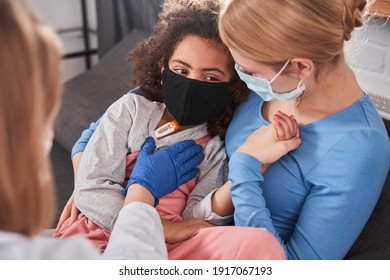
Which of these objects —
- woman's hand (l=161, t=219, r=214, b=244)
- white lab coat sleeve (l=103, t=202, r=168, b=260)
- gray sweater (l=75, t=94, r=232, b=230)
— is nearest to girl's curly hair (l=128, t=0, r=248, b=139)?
gray sweater (l=75, t=94, r=232, b=230)

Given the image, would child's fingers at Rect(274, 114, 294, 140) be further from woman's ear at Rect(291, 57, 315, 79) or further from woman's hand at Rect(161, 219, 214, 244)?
woman's hand at Rect(161, 219, 214, 244)

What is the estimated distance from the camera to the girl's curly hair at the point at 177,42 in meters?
1.24

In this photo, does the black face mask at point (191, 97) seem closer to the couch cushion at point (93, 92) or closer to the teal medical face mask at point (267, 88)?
the teal medical face mask at point (267, 88)

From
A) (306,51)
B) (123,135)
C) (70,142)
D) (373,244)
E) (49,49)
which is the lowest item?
(70,142)

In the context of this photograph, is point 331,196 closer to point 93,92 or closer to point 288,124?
point 288,124

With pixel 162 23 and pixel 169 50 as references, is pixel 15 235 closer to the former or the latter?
pixel 169 50

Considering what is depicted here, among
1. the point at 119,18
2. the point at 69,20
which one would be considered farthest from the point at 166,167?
the point at 69,20

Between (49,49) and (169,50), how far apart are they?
27.8 inches

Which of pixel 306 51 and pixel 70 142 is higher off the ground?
pixel 306 51

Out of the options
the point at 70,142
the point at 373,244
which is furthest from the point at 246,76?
the point at 70,142

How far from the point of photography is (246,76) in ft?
3.65

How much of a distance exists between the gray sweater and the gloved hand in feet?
0.11

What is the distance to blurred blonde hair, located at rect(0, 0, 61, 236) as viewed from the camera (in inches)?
22.3

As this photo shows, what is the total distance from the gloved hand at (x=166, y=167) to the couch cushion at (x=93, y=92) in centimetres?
79
